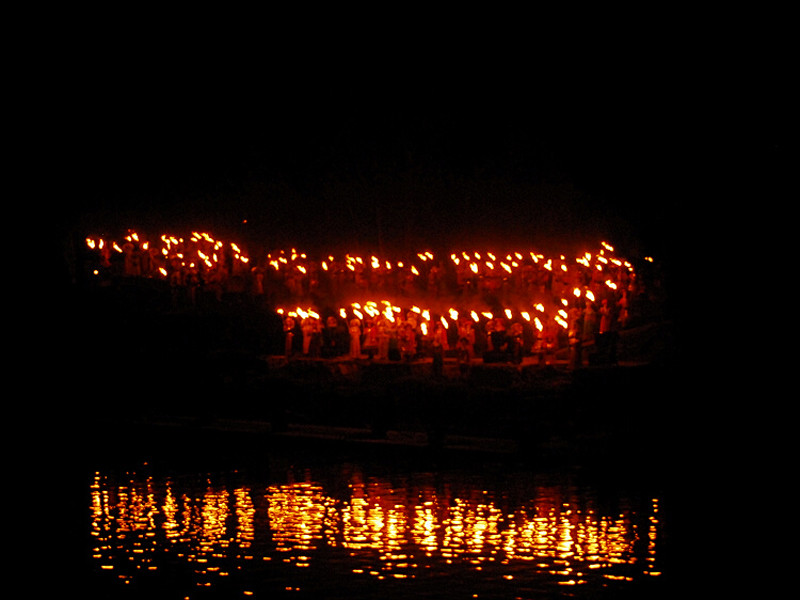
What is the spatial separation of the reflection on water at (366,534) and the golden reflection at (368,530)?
0.09 feet

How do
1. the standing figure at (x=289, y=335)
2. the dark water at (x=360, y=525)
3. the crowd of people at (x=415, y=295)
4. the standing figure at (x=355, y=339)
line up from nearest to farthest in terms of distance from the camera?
1. the dark water at (x=360, y=525)
2. the crowd of people at (x=415, y=295)
3. the standing figure at (x=355, y=339)
4. the standing figure at (x=289, y=335)

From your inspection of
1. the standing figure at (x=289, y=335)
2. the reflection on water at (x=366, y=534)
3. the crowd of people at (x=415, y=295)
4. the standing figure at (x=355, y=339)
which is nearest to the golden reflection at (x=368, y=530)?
the reflection on water at (x=366, y=534)

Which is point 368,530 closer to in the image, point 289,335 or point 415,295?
point 289,335

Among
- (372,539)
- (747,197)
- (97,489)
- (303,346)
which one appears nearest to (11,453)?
(97,489)

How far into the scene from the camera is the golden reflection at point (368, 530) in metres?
17.1

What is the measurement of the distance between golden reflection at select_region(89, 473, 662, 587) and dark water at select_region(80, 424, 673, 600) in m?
0.03

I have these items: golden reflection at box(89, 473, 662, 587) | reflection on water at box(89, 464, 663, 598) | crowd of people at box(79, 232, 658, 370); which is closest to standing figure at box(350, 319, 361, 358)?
crowd of people at box(79, 232, 658, 370)

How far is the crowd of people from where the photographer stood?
25469 millimetres

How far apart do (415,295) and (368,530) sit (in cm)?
1170

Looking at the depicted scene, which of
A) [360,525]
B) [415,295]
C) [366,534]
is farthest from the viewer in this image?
[415,295]

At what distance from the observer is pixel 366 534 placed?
18.6m

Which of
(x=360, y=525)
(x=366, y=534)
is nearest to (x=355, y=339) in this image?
(x=360, y=525)

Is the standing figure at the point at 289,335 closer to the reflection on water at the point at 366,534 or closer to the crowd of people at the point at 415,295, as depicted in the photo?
the crowd of people at the point at 415,295

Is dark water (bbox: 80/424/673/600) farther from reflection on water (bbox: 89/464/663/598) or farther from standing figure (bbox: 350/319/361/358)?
standing figure (bbox: 350/319/361/358)
